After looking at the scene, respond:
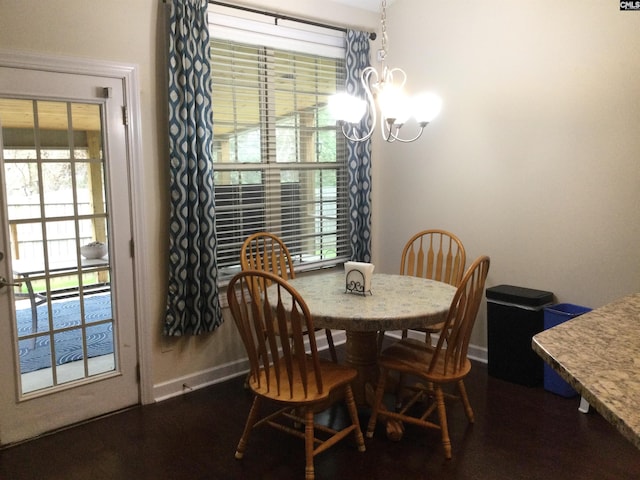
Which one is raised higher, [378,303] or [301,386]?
[378,303]

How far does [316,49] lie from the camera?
387 centimetres

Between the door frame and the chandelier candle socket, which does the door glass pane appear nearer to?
the door frame

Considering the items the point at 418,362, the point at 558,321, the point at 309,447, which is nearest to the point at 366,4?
the point at 558,321

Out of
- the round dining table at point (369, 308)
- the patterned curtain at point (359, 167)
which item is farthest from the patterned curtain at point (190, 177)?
the patterned curtain at point (359, 167)

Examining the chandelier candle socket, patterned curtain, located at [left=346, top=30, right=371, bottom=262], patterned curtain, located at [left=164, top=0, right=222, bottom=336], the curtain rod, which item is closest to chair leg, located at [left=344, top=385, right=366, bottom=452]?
the chandelier candle socket

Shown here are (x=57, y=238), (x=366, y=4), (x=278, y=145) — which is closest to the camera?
(x=57, y=238)

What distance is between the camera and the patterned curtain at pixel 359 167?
3.97 m

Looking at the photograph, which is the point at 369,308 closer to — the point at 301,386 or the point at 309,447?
the point at 301,386

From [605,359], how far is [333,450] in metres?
1.74

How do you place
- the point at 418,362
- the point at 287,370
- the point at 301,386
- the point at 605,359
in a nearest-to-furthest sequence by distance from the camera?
the point at 605,359
the point at 287,370
the point at 301,386
the point at 418,362

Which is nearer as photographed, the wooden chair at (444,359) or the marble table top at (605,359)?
the marble table top at (605,359)

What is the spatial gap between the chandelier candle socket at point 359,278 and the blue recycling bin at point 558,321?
119 centimetres

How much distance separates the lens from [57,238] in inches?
107

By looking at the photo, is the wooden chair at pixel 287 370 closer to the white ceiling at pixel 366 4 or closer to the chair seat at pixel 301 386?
the chair seat at pixel 301 386
